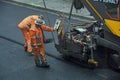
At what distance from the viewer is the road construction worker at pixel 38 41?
9922 millimetres

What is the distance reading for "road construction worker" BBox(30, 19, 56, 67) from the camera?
9922 mm

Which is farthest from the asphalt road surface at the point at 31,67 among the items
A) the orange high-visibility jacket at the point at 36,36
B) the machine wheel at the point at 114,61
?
the orange high-visibility jacket at the point at 36,36

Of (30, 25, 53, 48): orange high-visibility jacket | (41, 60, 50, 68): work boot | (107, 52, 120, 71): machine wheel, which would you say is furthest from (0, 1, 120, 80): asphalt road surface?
(30, 25, 53, 48): orange high-visibility jacket

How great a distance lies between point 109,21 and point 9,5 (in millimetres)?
11086

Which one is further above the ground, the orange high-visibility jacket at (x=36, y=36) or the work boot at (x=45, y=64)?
the orange high-visibility jacket at (x=36, y=36)

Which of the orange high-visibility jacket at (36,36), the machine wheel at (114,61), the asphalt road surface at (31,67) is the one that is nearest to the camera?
the machine wheel at (114,61)

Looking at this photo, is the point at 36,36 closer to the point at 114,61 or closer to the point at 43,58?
the point at 43,58

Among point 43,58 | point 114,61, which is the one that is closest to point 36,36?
point 43,58

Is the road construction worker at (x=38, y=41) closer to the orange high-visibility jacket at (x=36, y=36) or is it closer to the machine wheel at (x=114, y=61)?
the orange high-visibility jacket at (x=36, y=36)

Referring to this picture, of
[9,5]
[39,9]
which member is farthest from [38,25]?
[9,5]

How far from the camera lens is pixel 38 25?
33.0 ft

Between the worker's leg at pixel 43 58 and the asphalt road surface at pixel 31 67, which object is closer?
the asphalt road surface at pixel 31 67

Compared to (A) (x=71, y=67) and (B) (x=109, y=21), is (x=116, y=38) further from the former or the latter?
(A) (x=71, y=67)

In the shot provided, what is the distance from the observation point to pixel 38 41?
9.98 metres
